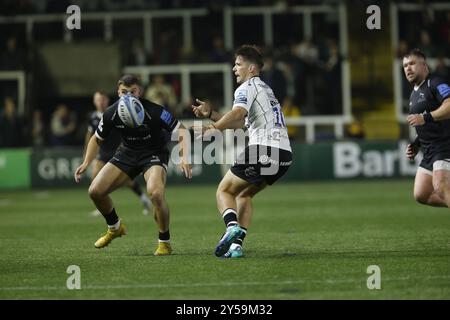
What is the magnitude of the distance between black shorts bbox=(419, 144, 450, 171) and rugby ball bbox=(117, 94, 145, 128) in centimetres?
345

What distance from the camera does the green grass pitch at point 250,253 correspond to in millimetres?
8625

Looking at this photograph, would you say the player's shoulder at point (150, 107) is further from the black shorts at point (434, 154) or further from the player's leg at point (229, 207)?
the black shorts at point (434, 154)

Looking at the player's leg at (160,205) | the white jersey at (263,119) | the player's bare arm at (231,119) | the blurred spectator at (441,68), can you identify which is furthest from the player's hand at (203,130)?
the blurred spectator at (441,68)

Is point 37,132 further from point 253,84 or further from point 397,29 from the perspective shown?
point 253,84

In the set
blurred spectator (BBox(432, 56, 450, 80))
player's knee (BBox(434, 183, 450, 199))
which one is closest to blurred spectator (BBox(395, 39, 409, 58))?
blurred spectator (BBox(432, 56, 450, 80))

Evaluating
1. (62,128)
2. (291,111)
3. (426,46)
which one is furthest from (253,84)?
(426,46)

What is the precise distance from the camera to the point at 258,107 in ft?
35.6

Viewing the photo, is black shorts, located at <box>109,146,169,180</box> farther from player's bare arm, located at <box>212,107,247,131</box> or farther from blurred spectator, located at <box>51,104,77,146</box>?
blurred spectator, located at <box>51,104,77,146</box>

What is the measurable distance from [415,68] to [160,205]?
3.40 m

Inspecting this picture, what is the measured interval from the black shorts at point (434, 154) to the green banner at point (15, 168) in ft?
56.7

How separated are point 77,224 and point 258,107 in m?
6.53

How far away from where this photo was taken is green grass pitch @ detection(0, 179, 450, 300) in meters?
8.62

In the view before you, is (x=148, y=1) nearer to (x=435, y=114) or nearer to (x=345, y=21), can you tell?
(x=345, y=21)

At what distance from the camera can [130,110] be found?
11422mm
